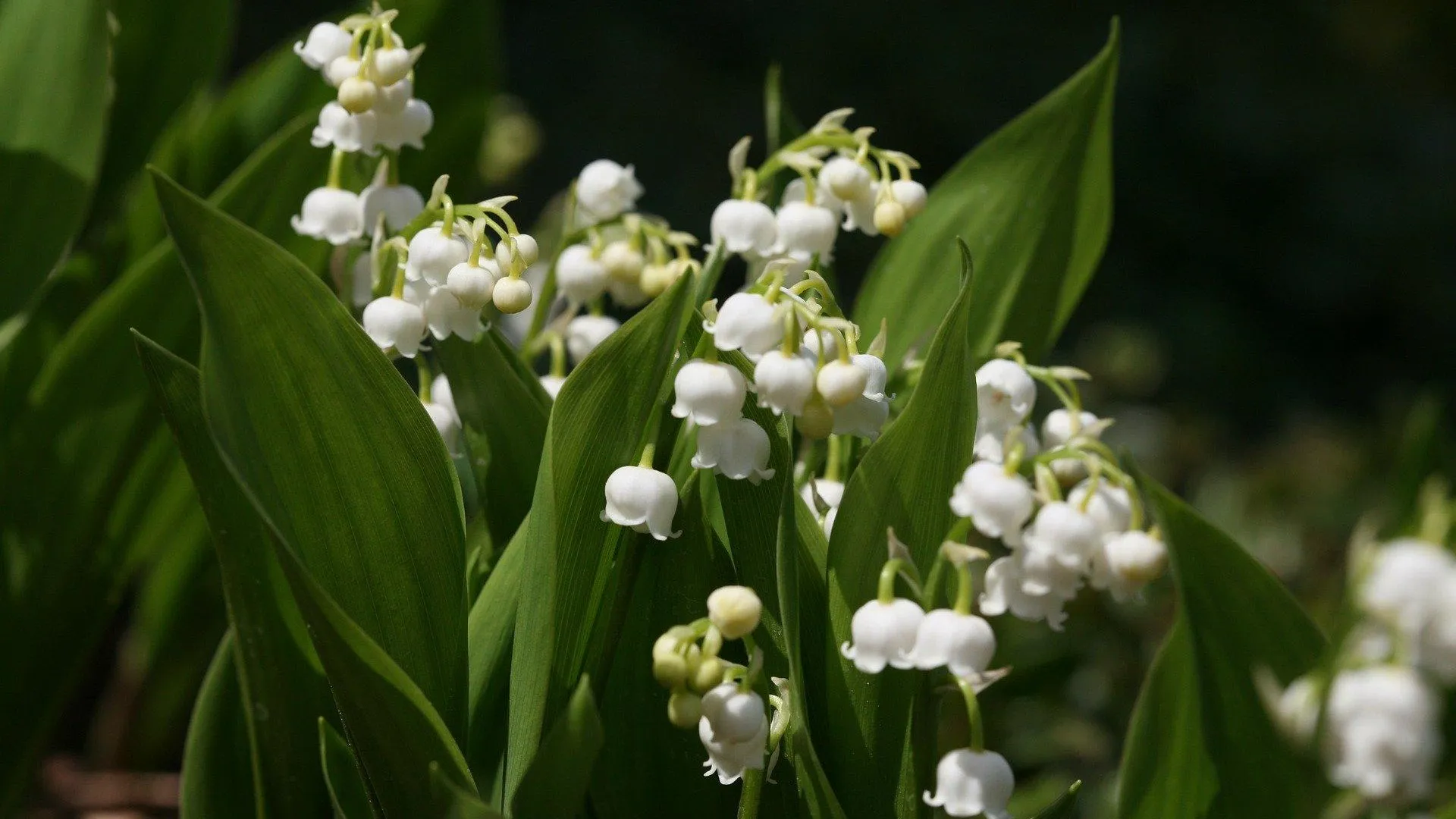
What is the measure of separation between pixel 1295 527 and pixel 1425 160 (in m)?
2.57

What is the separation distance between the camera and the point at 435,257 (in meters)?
0.57

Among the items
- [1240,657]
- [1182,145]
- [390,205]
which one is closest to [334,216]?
[390,205]

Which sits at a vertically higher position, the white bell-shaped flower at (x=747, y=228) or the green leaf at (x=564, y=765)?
the white bell-shaped flower at (x=747, y=228)

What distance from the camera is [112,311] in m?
0.82

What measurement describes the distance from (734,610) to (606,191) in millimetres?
318

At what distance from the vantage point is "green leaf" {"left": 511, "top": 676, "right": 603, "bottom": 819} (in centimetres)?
49

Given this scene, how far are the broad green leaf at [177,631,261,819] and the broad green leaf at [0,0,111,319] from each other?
32 centimetres

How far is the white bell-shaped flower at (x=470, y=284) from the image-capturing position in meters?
0.55

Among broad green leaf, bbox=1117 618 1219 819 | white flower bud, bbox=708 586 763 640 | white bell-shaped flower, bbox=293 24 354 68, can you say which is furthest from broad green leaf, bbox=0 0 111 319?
broad green leaf, bbox=1117 618 1219 819

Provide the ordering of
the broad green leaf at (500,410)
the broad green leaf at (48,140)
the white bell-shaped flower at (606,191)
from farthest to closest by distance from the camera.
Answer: the broad green leaf at (48,140) → the white bell-shaped flower at (606,191) → the broad green leaf at (500,410)

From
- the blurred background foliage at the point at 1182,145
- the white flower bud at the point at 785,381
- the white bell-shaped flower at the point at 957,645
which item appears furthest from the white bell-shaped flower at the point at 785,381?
the blurred background foliage at the point at 1182,145

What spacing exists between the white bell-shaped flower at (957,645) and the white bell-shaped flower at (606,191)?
13.1 inches

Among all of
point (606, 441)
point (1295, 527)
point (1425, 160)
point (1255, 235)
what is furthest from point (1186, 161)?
point (606, 441)

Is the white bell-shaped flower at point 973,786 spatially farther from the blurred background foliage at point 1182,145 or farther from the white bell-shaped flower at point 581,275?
the blurred background foliage at point 1182,145
